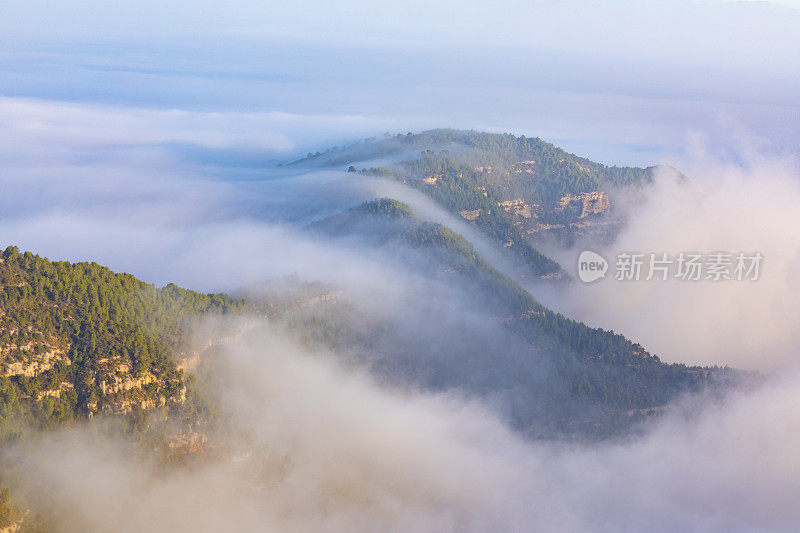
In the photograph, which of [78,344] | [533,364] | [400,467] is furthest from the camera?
[533,364]

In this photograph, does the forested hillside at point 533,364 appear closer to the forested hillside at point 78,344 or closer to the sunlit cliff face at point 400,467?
the sunlit cliff face at point 400,467

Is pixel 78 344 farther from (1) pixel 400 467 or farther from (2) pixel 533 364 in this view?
(2) pixel 533 364

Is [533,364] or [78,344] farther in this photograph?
[533,364]

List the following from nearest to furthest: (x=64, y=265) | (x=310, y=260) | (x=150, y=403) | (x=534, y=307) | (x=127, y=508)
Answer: (x=127, y=508), (x=150, y=403), (x=64, y=265), (x=534, y=307), (x=310, y=260)

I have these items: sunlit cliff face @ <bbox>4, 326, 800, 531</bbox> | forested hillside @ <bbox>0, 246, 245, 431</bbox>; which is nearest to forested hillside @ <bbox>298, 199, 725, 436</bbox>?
sunlit cliff face @ <bbox>4, 326, 800, 531</bbox>

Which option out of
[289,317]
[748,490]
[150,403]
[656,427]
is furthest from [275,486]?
[748,490]

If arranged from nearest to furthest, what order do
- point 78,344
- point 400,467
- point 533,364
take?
point 78,344
point 400,467
point 533,364

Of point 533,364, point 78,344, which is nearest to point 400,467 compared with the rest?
point 533,364

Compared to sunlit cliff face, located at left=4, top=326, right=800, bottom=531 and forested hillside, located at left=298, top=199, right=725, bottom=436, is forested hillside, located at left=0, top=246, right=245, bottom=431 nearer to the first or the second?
sunlit cliff face, located at left=4, top=326, right=800, bottom=531

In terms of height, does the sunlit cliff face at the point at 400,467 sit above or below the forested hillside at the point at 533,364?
below

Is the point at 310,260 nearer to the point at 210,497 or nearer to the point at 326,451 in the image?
the point at 326,451

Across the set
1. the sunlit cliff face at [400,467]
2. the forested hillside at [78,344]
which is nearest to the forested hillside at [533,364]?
the sunlit cliff face at [400,467]
